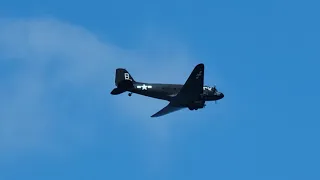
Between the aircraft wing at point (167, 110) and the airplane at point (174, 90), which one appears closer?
the airplane at point (174, 90)

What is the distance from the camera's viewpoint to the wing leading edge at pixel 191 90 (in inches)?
4409

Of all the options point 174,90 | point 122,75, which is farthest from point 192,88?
point 122,75

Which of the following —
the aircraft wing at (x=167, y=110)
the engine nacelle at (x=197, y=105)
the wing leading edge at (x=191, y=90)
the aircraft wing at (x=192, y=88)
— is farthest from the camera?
the aircraft wing at (x=167, y=110)

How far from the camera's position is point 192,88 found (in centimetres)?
11400

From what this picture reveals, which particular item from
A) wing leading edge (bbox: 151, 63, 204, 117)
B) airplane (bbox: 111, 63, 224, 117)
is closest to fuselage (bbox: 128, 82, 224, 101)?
airplane (bbox: 111, 63, 224, 117)

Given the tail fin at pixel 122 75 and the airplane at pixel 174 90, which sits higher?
the tail fin at pixel 122 75

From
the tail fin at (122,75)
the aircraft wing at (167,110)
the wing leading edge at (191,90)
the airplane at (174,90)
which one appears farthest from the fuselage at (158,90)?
the aircraft wing at (167,110)

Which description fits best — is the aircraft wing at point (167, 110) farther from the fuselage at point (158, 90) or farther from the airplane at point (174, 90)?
the fuselage at point (158, 90)

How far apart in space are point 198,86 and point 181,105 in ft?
18.0

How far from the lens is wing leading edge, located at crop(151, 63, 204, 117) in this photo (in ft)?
367

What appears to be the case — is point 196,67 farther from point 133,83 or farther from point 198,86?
point 133,83

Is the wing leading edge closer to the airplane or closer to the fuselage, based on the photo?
the airplane

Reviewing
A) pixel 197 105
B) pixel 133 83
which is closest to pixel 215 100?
pixel 197 105

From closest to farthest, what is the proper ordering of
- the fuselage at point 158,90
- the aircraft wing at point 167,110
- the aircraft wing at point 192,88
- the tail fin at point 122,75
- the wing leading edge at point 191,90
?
the aircraft wing at point 192,88 → the wing leading edge at point 191,90 → the fuselage at point 158,90 → the tail fin at point 122,75 → the aircraft wing at point 167,110
